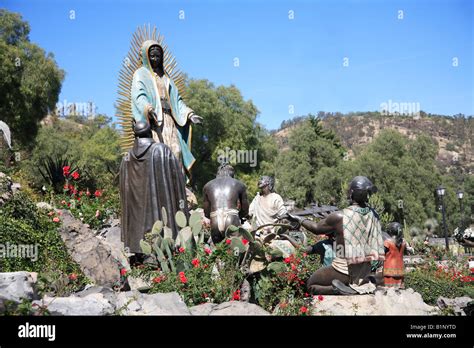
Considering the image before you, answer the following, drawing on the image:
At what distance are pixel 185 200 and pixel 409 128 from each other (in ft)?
329

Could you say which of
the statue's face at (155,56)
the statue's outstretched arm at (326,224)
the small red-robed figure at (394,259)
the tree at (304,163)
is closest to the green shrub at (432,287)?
the small red-robed figure at (394,259)

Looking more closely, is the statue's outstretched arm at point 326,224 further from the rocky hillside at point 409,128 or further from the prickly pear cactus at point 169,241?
the rocky hillside at point 409,128

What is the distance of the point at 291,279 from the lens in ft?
24.0

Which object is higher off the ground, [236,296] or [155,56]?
[155,56]

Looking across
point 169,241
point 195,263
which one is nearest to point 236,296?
point 195,263

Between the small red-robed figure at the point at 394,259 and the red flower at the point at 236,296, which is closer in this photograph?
the red flower at the point at 236,296

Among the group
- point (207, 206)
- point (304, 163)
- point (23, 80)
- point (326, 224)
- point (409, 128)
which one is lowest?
point (326, 224)

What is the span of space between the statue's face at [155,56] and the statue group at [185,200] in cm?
2

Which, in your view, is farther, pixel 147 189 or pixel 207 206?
pixel 207 206

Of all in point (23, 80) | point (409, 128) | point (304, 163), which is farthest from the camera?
point (409, 128)

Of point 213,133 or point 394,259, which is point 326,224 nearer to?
point 394,259

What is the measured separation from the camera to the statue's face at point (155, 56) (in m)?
12.0

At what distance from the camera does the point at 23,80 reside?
92.7ft
